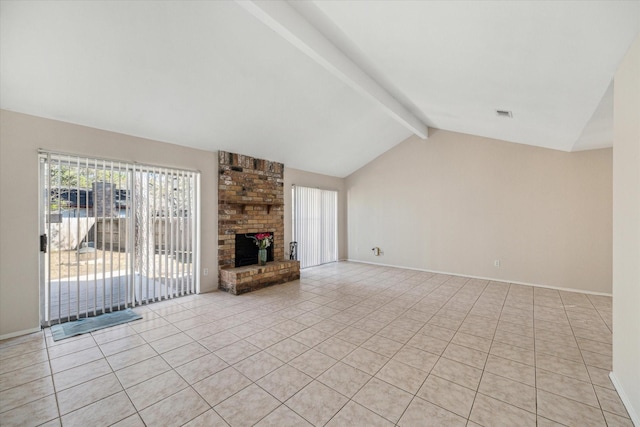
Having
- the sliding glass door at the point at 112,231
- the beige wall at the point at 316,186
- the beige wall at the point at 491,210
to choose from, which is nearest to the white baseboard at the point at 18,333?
the sliding glass door at the point at 112,231

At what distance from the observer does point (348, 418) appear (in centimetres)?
180

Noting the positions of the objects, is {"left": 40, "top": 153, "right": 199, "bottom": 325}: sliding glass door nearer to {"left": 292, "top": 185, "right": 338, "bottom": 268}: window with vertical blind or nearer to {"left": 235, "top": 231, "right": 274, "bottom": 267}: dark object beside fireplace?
{"left": 235, "top": 231, "right": 274, "bottom": 267}: dark object beside fireplace

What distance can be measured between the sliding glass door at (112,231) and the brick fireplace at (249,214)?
50 centimetres

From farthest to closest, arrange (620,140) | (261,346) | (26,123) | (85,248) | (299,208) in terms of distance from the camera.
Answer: (299,208) < (85,248) < (26,123) < (261,346) < (620,140)

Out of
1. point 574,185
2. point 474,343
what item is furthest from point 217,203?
point 574,185

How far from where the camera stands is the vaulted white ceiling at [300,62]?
2029 mm

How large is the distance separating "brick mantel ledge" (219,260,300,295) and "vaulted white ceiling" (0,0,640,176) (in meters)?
2.27

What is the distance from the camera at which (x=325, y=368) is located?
2383mm

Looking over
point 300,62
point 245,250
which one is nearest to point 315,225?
point 245,250

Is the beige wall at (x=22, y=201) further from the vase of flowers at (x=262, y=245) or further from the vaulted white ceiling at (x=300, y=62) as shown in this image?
the vase of flowers at (x=262, y=245)

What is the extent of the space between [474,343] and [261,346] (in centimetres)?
227

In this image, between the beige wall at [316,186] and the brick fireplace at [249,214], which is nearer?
the brick fireplace at [249,214]

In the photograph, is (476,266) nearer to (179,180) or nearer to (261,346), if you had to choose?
(261,346)

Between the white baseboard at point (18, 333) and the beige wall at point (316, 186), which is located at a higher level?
the beige wall at point (316, 186)
